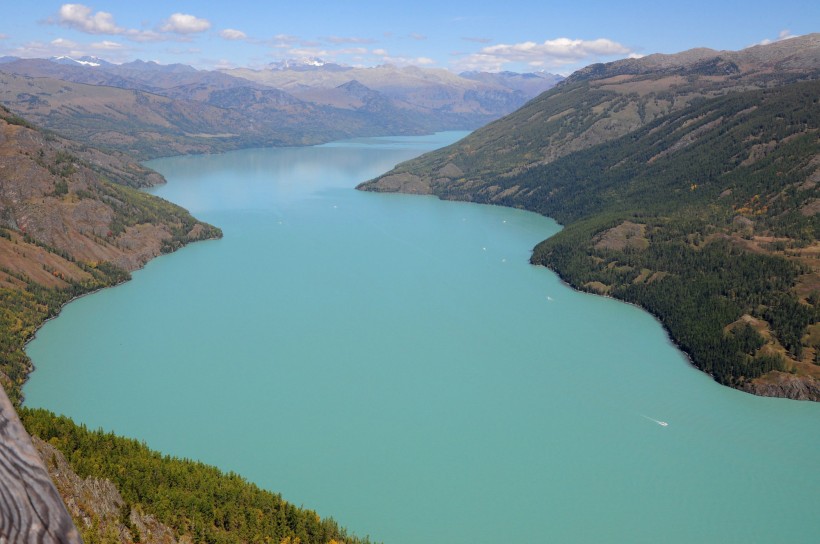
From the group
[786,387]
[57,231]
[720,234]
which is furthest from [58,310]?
[720,234]

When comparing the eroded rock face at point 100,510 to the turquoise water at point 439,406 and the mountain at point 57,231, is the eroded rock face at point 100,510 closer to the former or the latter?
the turquoise water at point 439,406

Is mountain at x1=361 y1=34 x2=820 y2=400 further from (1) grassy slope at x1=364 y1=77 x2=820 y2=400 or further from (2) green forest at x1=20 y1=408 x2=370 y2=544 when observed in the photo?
(2) green forest at x1=20 y1=408 x2=370 y2=544

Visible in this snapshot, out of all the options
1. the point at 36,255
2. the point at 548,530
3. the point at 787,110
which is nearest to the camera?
the point at 548,530

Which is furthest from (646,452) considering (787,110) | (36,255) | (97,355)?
(787,110)

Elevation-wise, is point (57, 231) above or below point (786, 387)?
above

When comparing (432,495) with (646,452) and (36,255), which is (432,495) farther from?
(36,255)

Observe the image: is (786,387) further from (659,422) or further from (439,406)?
(439,406)

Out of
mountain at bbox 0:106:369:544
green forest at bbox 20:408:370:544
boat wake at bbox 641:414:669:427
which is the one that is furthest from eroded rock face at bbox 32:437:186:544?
boat wake at bbox 641:414:669:427

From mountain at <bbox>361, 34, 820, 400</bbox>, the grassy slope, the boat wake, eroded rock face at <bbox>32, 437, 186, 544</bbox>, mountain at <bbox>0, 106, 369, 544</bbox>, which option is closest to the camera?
eroded rock face at <bbox>32, 437, 186, 544</bbox>
